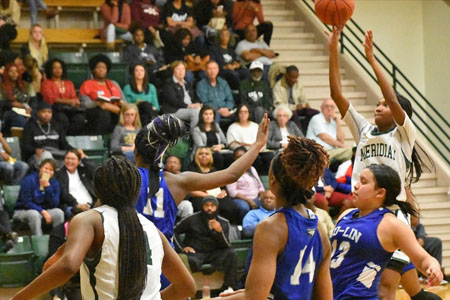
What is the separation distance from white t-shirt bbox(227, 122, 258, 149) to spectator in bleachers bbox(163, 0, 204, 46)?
2.20 meters

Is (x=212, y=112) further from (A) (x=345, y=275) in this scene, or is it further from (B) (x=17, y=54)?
(A) (x=345, y=275)

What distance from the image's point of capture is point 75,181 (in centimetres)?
984

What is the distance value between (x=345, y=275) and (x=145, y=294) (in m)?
1.48

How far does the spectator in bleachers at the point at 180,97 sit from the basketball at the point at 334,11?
16.5 ft

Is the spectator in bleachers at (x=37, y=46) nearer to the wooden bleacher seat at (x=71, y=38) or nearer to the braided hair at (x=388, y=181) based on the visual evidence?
the wooden bleacher seat at (x=71, y=38)

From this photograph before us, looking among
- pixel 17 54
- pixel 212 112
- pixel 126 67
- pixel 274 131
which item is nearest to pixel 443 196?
pixel 274 131

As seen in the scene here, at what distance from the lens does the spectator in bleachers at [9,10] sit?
12258 millimetres

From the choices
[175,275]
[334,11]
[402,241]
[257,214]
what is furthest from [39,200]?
[175,275]

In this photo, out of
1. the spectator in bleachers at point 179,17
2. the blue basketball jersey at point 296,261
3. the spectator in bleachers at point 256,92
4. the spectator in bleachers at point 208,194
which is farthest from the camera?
the spectator in bleachers at point 179,17

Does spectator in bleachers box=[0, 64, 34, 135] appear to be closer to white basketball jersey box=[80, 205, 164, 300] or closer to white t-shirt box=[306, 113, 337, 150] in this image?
white t-shirt box=[306, 113, 337, 150]

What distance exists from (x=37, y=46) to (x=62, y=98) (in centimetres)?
113

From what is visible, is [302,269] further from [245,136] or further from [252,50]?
[252,50]

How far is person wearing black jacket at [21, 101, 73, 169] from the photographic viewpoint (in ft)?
33.6

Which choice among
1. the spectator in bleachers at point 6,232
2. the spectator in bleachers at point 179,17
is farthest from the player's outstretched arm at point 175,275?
the spectator in bleachers at point 179,17
